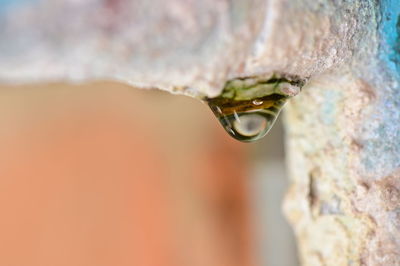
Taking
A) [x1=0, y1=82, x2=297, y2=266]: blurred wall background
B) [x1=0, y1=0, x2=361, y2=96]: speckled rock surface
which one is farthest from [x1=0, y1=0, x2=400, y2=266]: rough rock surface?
[x1=0, y1=82, x2=297, y2=266]: blurred wall background

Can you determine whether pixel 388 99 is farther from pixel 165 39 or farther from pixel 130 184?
pixel 130 184

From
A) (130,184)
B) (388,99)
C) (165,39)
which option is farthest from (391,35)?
(130,184)

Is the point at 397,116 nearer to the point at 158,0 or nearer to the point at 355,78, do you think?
the point at 355,78

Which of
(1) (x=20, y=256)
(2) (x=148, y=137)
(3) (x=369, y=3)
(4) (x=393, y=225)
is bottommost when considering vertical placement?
(4) (x=393, y=225)

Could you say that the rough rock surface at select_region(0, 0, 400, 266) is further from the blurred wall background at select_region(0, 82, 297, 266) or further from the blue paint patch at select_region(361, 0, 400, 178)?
the blurred wall background at select_region(0, 82, 297, 266)

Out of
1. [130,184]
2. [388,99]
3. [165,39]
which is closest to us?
[165,39]

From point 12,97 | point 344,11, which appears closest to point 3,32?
point 344,11
